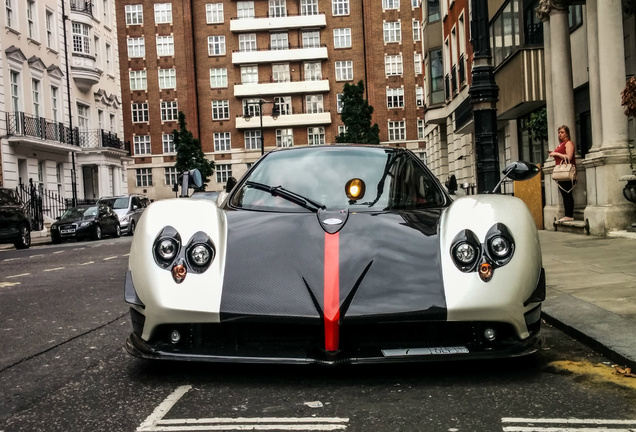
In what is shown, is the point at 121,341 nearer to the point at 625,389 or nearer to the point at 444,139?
the point at 625,389

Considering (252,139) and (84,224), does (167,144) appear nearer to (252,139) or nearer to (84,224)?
(252,139)

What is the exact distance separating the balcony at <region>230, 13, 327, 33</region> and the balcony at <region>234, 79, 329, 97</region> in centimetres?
497

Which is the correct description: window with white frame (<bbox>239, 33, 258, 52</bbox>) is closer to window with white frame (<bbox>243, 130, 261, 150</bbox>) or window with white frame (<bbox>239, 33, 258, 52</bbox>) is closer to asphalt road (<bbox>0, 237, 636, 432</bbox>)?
window with white frame (<bbox>243, 130, 261, 150</bbox>)

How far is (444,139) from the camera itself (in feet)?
127

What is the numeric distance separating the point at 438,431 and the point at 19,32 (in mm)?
35358

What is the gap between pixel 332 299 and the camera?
3.69 m

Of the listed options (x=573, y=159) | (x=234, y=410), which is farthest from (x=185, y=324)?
(x=573, y=159)

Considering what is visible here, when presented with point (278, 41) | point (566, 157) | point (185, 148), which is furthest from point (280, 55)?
point (566, 157)

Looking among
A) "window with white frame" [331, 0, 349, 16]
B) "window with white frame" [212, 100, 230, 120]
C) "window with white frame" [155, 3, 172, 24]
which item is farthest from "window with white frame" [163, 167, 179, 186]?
"window with white frame" [331, 0, 349, 16]

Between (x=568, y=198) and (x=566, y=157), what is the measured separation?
967mm

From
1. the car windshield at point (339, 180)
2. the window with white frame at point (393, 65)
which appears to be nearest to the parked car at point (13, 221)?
the car windshield at point (339, 180)

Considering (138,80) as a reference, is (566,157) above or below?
below

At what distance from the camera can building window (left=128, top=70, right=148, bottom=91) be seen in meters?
68.1

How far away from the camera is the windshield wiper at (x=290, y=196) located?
15.2 feet
